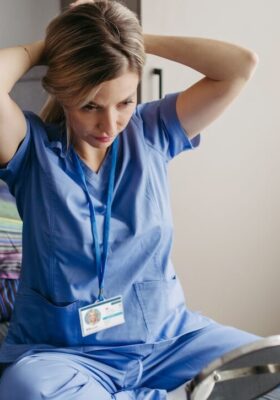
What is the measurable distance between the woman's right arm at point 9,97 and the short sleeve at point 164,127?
280mm

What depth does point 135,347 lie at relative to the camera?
1.22 meters

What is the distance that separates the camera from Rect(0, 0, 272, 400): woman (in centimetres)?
113

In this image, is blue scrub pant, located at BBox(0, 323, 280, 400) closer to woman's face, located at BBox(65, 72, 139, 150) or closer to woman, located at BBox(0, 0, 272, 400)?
woman, located at BBox(0, 0, 272, 400)

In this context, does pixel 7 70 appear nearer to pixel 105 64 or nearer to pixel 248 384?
pixel 105 64

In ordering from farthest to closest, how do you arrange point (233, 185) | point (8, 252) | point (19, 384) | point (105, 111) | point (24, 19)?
point (233, 185) → point (24, 19) → point (8, 252) → point (105, 111) → point (19, 384)

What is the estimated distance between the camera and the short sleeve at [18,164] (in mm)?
1198

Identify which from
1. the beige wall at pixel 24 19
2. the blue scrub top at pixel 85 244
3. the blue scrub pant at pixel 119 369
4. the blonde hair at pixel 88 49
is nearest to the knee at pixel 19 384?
the blue scrub pant at pixel 119 369

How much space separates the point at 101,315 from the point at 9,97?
1.56ft

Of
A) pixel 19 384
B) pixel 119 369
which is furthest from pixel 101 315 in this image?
pixel 19 384

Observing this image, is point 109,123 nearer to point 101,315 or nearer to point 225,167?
point 101,315

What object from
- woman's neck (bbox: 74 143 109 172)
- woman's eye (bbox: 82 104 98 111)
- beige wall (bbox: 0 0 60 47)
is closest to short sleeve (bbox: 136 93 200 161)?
woman's neck (bbox: 74 143 109 172)

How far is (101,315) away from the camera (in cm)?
120

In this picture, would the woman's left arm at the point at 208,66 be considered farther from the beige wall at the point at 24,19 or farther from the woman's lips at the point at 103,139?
the beige wall at the point at 24,19

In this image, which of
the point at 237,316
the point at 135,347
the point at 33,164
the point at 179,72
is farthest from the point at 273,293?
the point at 33,164
